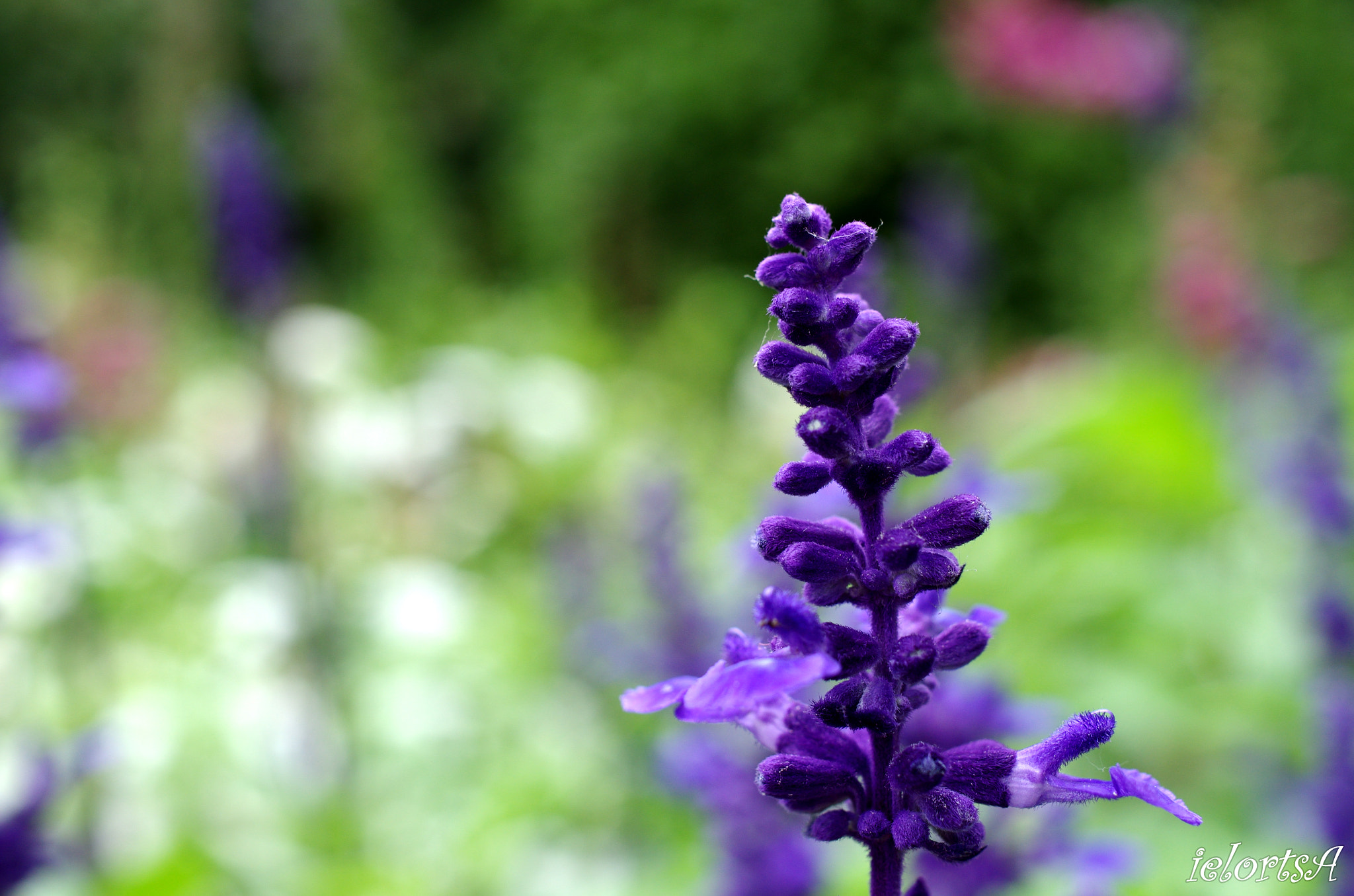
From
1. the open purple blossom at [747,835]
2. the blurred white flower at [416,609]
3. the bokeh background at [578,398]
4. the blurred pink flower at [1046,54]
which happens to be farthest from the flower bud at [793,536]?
the blurred pink flower at [1046,54]

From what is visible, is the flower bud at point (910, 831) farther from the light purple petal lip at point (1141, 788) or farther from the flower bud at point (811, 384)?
the flower bud at point (811, 384)

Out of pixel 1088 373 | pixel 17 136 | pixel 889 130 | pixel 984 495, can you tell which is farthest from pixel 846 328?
pixel 17 136

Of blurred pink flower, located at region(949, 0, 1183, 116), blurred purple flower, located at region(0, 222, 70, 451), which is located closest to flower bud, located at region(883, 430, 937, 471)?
blurred purple flower, located at region(0, 222, 70, 451)

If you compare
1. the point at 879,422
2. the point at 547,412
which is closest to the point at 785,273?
the point at 879,422

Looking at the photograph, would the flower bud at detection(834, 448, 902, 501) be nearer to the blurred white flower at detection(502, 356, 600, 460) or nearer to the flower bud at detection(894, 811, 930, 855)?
the flower bud at detection(894, 811, 930, 855)

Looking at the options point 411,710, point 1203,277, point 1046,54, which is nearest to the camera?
point 411,710
